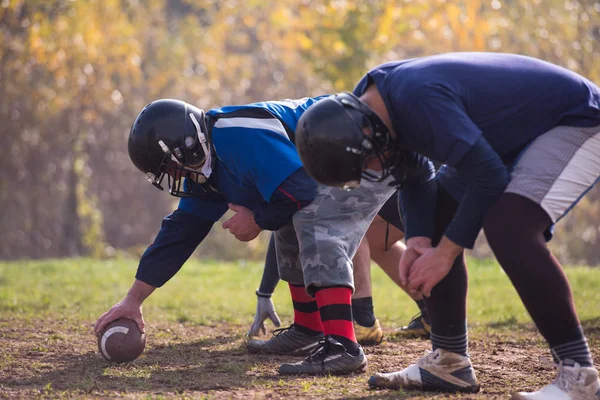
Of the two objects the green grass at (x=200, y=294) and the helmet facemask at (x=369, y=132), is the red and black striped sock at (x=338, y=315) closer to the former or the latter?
the helmet facemask at (x=369, y=132)

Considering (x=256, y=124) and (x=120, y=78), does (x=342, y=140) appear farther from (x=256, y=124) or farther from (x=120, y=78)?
(x=120, y=78)

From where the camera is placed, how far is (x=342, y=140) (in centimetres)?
358

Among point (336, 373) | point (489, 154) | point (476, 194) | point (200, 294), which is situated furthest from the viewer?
point (200, 294)

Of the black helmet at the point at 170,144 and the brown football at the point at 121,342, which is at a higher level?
the black helmet at the point at 170,144

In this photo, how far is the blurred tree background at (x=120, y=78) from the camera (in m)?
16.1

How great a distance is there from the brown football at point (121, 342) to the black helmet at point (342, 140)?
179 cm

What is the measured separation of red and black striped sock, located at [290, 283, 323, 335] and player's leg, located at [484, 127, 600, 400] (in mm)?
1932

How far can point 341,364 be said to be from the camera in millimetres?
4398

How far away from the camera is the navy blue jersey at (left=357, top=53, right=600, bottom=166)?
3.42 meters

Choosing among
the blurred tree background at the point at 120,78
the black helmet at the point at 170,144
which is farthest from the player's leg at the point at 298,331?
the blurred tree background at the point at 120,78

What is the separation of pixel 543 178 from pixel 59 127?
14532 millimetres

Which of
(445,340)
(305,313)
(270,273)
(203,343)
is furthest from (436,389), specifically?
(270,273)

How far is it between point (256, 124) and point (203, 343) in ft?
6.18

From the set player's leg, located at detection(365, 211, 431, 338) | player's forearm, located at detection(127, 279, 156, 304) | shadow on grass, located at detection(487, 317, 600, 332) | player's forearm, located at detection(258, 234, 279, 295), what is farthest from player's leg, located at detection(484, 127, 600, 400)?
player's forearm, located at detection(258, 234, 279, 295)
